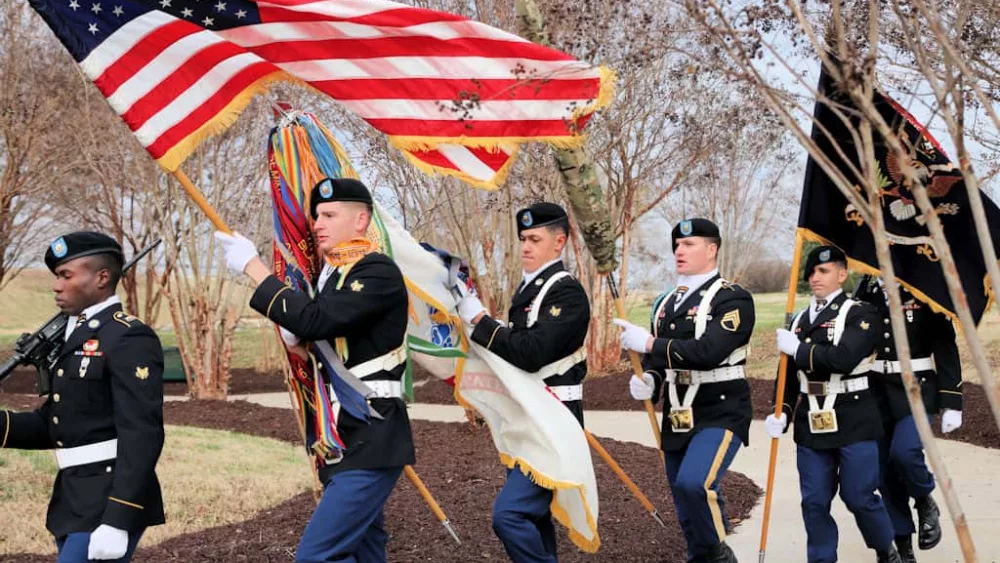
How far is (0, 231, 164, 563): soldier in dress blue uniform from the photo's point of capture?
417cm

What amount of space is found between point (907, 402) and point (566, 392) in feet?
8.74

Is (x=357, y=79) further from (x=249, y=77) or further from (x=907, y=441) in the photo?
(x=907, y=441)

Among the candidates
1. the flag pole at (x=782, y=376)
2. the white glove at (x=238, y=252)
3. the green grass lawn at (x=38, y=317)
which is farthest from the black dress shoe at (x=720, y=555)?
the green grass lawn at (x=38, y=317)

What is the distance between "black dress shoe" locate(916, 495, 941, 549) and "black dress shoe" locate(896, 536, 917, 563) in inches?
13.0

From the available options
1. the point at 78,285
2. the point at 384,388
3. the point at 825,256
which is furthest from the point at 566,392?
the point at 78,285

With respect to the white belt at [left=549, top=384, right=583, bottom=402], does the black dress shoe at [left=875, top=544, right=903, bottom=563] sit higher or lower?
lower

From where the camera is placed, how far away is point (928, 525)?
7.23m

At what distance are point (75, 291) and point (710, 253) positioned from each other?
350 centimetres

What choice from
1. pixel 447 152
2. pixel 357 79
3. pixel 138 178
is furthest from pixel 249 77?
pixel 138 178

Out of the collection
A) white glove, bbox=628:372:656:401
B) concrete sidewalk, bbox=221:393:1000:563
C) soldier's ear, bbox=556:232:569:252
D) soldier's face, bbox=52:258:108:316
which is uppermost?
soldier's face, bbox=52:258:108:316

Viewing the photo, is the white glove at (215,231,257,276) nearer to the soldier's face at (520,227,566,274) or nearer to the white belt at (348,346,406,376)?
the white belt at (348,346,406,376)

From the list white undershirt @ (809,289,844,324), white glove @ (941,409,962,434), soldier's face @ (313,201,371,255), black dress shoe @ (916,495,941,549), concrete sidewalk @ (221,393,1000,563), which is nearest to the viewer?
soldier's face @ (313,201,371,255)

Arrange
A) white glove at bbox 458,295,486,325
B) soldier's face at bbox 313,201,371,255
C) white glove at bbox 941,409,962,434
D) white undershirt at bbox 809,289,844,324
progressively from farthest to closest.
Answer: white glove at bbox 941,409,962,434 → white undershirt at bbox 809,289,844,324 → white glove at bbox 458,295,486,325 → soldier's face at bbox 313,201,371,255

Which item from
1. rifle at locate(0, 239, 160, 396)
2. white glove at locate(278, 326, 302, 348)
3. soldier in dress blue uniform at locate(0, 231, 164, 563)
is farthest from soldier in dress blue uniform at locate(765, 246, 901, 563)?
rifle at locate(0, 239, 160, 396)
